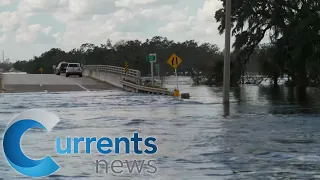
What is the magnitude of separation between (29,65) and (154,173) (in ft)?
627

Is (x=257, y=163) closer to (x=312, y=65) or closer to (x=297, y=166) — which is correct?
(x=297, y=166)

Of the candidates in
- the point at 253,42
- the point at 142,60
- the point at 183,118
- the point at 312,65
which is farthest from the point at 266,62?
the point at 142,60

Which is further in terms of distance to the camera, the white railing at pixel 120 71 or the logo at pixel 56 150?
the white railing at pixel 120 71

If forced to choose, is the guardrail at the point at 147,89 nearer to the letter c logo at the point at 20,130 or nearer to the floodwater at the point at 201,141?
the floodwater at the point at 201,141

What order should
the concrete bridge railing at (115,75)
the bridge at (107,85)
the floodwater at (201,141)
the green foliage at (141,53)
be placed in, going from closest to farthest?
the floodwater at (201,141) < the bridge at (107,85) < the concrete bridge railing at (115,75) < the green foliage at (141,53)

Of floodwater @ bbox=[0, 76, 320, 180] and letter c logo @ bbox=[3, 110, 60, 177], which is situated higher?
letter c logo @ bbox=[3, 110, 60, 177]

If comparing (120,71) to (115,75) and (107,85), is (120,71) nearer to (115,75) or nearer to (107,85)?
(115,75)

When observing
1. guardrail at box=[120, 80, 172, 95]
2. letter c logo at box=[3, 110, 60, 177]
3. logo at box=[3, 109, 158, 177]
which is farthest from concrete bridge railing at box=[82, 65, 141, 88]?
letter c logo at box=[3, 110, 60, 177]

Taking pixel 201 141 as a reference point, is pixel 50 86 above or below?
above

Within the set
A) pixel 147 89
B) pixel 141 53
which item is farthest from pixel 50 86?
pixel 141 53

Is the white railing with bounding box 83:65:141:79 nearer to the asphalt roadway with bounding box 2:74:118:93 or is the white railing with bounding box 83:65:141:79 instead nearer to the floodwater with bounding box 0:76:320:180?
the asphalt roadway with bounding box 2:74:118:93

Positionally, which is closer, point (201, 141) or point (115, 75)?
point (201, 141)

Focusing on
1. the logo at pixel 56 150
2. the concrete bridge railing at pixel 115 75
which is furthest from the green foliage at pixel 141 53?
the logo at pixel 56 150

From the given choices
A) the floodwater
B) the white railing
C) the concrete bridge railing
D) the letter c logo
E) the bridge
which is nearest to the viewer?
the letter c logo
